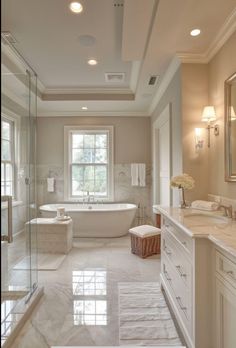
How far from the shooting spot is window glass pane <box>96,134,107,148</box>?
6.04 meters

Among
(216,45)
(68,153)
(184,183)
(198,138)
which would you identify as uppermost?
(216,45)

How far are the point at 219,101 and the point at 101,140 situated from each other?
3596mm

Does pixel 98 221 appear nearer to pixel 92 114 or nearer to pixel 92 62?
pixel 92 114

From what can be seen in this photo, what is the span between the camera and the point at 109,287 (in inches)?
113

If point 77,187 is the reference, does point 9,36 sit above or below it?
above

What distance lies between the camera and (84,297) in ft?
8.69

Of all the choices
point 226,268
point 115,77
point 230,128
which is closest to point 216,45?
point 230,128

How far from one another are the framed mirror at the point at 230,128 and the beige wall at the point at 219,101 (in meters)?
0.09

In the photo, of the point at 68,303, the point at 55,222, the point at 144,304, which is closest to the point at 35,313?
the point at 68,303

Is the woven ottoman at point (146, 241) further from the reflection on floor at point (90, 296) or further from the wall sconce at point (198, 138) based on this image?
the wall sconce at point (198, 138)

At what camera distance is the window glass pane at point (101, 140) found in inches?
238

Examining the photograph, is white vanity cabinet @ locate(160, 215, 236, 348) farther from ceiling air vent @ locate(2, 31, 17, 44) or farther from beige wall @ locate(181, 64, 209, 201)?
ceiling air vent @ locate(2, 31, 17, 44)

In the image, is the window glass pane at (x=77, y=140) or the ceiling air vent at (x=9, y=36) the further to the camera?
the window glass pane at (x=77, y=140)

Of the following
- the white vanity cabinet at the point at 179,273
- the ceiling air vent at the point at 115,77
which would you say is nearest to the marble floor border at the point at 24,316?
the white vanity cabinet at the point at 179,273
